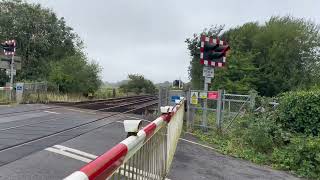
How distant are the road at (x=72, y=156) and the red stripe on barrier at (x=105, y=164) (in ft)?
14.7

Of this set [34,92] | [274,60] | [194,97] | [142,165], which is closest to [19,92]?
[34,92]

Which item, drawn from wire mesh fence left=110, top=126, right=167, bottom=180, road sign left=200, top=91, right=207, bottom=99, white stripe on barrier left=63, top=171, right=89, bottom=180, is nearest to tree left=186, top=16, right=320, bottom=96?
road sign left=200, top=91, right=207, bottom=99

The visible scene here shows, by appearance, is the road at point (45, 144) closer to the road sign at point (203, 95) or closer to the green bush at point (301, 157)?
the road sign at point (203, 95)

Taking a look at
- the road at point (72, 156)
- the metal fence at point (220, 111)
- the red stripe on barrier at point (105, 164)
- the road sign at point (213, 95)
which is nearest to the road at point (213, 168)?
the road at point (72, 156)

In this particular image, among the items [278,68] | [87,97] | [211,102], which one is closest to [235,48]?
[278,68]

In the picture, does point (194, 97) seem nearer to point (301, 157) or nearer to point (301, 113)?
point (301, 113)

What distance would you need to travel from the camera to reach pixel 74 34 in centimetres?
4825

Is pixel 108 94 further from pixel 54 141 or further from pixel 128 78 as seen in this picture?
pixel 54 141

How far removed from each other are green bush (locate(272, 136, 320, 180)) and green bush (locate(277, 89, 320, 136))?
0.96m

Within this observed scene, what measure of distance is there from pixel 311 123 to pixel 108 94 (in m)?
40.6

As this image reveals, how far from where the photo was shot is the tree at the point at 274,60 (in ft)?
84.2

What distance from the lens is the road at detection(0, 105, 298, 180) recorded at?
23.7ft

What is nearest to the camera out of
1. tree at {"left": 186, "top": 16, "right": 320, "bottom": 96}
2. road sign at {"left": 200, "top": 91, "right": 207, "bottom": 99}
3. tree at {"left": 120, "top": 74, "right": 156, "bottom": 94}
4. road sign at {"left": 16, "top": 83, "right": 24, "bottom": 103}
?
road sign at {"left": 200, "top": 91, "right": 207, "bottom": 99}

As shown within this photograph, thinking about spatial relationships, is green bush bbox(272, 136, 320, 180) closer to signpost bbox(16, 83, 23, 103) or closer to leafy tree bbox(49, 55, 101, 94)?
signpost bbox(16, 83, 23, 103)
